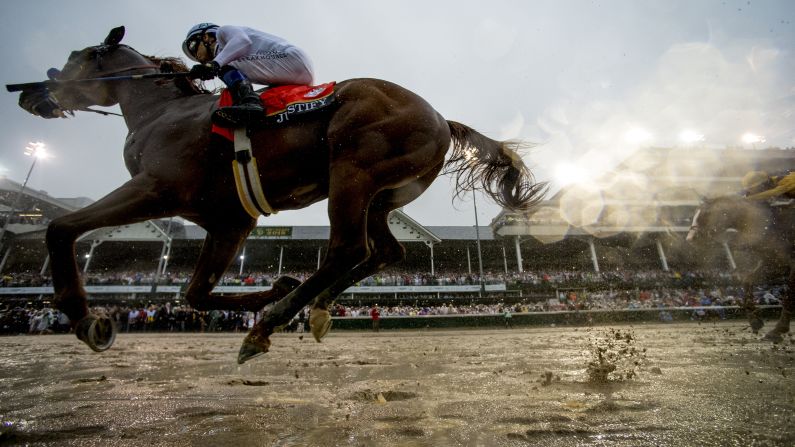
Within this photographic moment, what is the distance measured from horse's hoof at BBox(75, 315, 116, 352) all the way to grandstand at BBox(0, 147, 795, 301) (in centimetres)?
2278

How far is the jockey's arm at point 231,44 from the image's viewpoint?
295 cm

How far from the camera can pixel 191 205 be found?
2846mm

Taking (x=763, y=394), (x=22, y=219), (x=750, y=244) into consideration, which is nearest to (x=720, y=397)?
(x=763, y=394)

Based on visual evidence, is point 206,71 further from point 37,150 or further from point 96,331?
point 37,150

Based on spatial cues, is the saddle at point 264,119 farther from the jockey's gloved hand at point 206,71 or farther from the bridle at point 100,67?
the bridle at point 100,67

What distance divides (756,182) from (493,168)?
22.0 ft

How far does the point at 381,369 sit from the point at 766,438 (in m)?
3.11

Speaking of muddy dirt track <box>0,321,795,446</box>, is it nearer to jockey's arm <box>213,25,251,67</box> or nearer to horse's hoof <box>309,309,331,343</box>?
horse's hoof <box>309,309,331,343</box>

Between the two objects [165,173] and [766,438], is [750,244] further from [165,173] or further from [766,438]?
[165,173]

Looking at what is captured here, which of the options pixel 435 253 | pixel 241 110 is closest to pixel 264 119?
pixel 241 110

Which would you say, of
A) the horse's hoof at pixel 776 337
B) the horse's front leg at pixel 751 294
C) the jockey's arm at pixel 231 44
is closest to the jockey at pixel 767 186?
the horse's front leg at pixel 751 294

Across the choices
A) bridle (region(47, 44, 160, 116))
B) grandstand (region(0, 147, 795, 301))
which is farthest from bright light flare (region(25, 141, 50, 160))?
bridle (region(47, 44, 160, 116))

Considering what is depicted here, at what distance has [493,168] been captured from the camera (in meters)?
3.70

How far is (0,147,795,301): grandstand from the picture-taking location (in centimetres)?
2708
